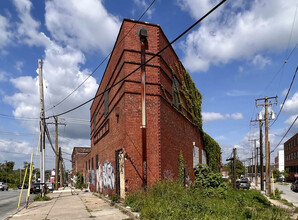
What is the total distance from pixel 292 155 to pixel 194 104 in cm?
6532

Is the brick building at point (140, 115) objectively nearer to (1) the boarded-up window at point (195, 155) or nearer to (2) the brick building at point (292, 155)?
(1) the boarded-up window at point (195, 155)

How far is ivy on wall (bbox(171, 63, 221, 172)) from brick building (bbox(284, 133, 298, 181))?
52.2 metres

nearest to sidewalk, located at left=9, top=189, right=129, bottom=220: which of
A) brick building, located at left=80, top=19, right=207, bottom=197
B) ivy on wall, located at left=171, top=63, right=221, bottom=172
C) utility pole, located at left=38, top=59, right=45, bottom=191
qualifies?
brick building, located at left=80, top=19, right=207, bottom=197

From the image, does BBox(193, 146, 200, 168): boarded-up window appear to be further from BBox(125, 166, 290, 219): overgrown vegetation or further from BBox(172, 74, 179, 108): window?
BBox(172, 74, 179, 108): window

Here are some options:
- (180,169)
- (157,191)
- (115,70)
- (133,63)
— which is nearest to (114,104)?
(115,70)

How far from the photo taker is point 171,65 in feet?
57.0

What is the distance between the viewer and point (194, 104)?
77.0 ft

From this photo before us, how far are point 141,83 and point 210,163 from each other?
17.7 metres

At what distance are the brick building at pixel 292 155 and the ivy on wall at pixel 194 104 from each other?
2057 inches

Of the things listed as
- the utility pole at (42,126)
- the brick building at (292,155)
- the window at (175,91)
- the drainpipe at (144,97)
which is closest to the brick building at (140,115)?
the drainpipe at (144,97)

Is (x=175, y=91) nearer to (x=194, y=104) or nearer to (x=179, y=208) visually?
(x=194, y=104)

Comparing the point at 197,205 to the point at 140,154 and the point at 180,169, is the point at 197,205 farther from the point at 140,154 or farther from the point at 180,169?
the point at 180,169

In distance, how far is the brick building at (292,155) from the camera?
234ft

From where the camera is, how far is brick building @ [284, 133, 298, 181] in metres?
71.2
